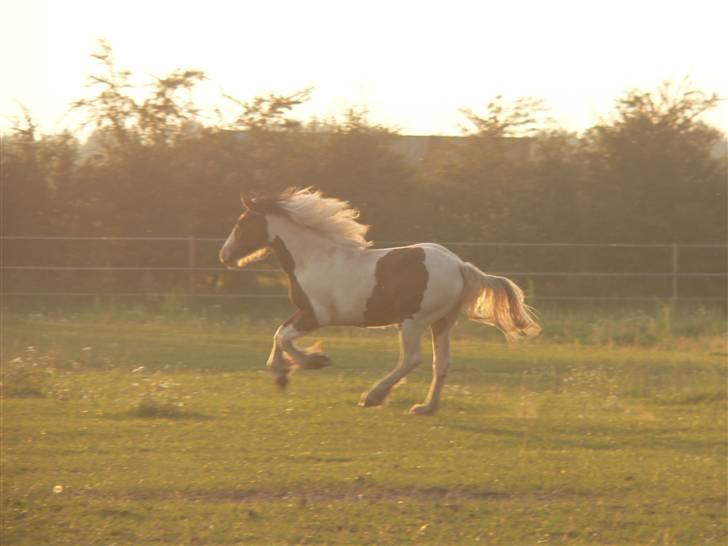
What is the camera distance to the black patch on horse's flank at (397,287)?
10.8m

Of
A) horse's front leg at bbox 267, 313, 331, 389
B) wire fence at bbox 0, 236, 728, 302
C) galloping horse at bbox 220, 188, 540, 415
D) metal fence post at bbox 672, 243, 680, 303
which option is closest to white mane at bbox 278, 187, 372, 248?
galloping horse at bbox 220, 188, 540, 415

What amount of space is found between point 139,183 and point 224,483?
1720 cm

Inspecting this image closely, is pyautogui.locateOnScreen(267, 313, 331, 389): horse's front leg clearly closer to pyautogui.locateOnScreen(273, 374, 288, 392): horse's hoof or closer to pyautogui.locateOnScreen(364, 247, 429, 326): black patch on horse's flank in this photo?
pyautogui.locateOnScreen(273, 374, 288, 392): horse's hoof

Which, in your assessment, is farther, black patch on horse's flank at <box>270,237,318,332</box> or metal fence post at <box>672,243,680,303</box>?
metal fence post at <box>672,243,680,303</box>

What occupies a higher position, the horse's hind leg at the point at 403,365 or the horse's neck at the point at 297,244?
the horse's neck at the point at 297,244

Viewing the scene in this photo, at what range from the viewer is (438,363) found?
1077cm

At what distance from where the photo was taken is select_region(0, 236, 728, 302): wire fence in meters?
22.3

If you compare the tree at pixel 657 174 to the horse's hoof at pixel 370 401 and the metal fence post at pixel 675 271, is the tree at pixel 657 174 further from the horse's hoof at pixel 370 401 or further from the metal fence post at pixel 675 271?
the horse's hoof at pixel 370 401

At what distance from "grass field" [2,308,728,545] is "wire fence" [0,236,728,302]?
22.0 ft

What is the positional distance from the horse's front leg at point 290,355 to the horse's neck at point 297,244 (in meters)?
0.52

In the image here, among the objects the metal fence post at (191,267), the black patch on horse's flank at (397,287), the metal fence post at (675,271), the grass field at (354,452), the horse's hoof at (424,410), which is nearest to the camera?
the grass field at (354,452)

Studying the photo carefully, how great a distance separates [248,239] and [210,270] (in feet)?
37.3

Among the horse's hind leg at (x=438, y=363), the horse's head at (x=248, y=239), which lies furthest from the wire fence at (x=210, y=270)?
the horse's hind leg at (x=438, y=363)

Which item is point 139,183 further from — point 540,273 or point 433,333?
point 433,333
